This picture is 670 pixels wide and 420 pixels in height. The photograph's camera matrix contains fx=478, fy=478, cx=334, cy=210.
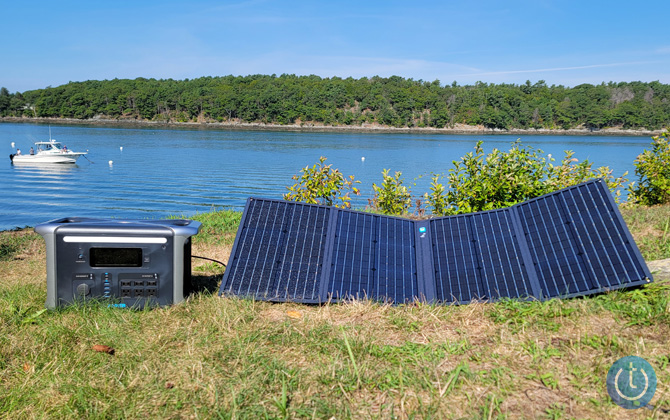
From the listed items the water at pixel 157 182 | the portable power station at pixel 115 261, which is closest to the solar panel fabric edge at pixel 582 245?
the portable power station at pixel 115 261

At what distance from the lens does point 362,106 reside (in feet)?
584

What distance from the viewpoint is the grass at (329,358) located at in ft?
11.1

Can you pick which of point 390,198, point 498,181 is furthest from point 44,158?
point 498,181

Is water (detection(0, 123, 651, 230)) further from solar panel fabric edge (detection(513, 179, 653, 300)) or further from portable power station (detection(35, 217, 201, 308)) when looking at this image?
solar panel fabric edge (detection(513, 179, 653, 300))

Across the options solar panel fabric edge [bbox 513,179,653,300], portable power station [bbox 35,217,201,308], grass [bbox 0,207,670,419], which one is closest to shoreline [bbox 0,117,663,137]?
solar panel fabric edge [bbox 513,179,653,300]

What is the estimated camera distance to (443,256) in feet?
19.8

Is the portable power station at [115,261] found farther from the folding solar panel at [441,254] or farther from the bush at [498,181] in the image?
the bush at [498,181]

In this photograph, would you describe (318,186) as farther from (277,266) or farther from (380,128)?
(380,128)

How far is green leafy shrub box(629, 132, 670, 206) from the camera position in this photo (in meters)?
13.1

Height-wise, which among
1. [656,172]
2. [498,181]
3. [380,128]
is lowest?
[498,181]

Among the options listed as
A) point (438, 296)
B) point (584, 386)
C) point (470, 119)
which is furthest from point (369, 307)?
point (470, 119)

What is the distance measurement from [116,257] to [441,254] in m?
3.80

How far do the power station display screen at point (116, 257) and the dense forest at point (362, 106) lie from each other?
168 metres

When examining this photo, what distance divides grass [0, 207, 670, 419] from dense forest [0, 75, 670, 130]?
168719 mm
